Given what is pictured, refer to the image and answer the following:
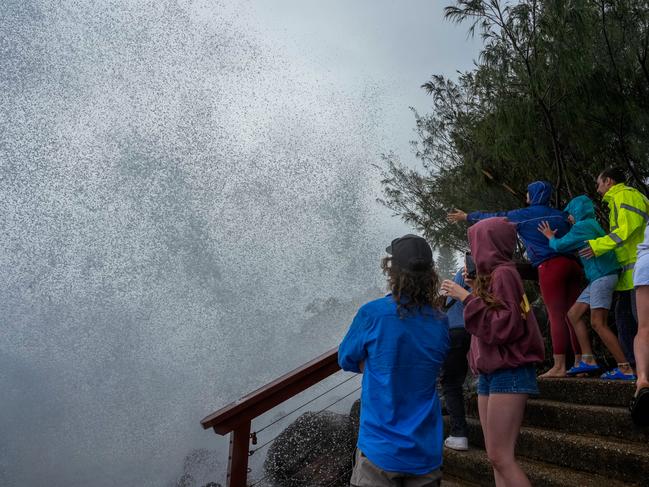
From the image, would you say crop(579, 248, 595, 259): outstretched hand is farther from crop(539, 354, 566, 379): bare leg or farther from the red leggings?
crop(539, 354, 566, 379): bare leg

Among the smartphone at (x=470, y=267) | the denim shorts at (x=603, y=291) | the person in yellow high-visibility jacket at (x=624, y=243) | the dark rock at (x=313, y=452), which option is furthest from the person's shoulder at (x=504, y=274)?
the dark rock at (x=313, y=452)

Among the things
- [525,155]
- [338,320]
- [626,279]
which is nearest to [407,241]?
[626,279]

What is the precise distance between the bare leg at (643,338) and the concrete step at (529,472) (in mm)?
813

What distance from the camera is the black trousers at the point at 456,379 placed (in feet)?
10.9

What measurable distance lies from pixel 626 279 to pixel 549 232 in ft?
2.05

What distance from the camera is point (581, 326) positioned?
363 cm

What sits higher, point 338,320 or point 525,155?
point 525,155

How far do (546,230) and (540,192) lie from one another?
344 mm

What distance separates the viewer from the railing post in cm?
268

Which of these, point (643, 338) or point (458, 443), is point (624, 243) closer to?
point (643, 338)

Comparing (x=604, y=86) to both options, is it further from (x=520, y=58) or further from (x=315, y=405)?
(x=315, y=405)

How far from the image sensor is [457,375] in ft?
11.1

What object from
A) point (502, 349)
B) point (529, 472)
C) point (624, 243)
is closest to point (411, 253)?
point (502, 349)

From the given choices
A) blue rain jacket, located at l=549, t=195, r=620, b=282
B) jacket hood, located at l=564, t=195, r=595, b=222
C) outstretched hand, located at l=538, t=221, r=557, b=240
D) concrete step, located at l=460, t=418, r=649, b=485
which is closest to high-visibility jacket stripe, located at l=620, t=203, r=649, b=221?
blue rain jacket, located at l=549, t=195, r=620, b=282
